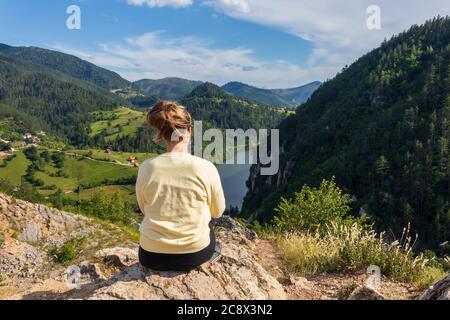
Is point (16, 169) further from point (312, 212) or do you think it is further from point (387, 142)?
point (312, 212)

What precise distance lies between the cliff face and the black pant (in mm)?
101

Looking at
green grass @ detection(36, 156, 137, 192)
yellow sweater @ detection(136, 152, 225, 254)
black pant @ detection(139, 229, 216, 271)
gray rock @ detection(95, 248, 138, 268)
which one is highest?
yellow sweater @ detection(136, 152, 225, 254)

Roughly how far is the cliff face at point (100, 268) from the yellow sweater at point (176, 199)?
16.8 inches

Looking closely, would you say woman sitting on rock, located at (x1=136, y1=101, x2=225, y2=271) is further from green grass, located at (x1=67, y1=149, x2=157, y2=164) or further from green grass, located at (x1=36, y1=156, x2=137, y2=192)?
green grass, located at (x1=67, y1=149, x2=157, y2=164)

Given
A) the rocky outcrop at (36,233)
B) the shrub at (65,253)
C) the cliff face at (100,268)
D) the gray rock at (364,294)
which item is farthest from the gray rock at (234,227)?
the gray rock at (364,294)

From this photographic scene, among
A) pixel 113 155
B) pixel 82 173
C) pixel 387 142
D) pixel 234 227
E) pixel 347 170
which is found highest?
pixel 387 142

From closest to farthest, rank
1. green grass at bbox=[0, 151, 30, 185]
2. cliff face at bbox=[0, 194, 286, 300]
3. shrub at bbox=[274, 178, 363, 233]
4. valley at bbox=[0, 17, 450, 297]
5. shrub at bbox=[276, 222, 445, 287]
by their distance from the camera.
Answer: cliff face at bbox=[0, 194, 286, 300] → shrub at bbox=[276, 222, 445, 287] → valley at bbox=[0, 17, 450, 297] → shrub at bbox=[274, 178, 363, 233] → green grass at bbox=[0, 151, 30, 185]

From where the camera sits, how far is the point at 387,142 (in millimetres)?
96688

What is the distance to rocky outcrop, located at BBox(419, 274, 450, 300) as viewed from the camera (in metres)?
3.93

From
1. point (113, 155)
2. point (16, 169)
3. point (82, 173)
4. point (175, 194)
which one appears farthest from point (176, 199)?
point (113, 155)

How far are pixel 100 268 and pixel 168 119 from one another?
4.24 metres

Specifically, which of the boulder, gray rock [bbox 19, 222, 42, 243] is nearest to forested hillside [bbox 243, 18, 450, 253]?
gray rock [bbox 19, 222, 42, 243]

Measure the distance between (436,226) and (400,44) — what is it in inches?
4350
